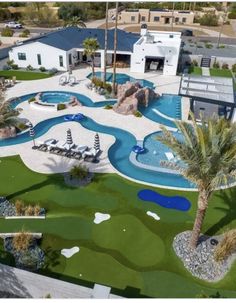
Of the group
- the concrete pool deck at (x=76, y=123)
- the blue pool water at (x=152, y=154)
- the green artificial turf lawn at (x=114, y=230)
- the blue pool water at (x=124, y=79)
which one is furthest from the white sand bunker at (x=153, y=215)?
the blue pool water at (x=124, y=79)

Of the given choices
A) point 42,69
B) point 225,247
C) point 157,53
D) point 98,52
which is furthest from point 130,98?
point 225,247

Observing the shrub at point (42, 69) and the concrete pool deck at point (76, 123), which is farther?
the shrub at point (42, 69)

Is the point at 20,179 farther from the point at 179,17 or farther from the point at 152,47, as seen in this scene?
the point at 179,17

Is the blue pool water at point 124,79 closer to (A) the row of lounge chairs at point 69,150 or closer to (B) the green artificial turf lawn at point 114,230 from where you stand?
(A) the row of lounge chairs at point 69,150

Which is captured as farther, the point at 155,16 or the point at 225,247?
the point at 155,16

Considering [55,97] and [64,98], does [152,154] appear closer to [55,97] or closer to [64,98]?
[64,98]

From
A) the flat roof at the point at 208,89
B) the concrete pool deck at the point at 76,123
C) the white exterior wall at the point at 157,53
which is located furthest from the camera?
the white exterior wall at the point at 157,53
